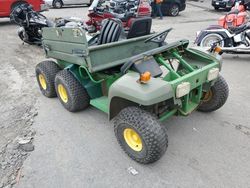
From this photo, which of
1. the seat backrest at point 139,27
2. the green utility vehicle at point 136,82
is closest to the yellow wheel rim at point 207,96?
the green utility vehicle at point 136,82

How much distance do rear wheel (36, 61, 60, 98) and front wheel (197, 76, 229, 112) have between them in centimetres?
236

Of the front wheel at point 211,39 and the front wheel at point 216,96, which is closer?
the front wheel at point 216,96

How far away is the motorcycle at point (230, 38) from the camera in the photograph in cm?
616

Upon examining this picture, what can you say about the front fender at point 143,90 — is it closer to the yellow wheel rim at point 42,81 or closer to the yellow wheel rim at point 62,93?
the yellow wheel rim at point 62,93

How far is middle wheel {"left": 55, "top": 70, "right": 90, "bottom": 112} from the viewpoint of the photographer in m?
3.70

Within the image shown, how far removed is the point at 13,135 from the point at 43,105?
889 mm

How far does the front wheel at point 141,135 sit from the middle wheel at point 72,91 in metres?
1.02

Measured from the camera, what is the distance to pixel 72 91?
3682 millimetres

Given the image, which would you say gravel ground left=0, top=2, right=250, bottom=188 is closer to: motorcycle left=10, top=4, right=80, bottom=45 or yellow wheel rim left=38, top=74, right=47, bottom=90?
yellow wheel rim left=38, top=74, right=47, bottom=90

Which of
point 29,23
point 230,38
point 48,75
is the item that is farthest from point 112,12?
point 48,75

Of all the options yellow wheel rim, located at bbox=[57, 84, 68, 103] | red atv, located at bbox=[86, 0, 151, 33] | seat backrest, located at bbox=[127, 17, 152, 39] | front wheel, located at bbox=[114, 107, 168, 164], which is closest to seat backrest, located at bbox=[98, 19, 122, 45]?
seat backrest, located at bbox=[127, 17, 152, 39]

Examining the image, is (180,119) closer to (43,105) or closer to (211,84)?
(211,84)

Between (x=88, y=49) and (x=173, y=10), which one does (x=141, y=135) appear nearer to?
(x=88, y=49)

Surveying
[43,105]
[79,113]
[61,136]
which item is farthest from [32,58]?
[61,136]
